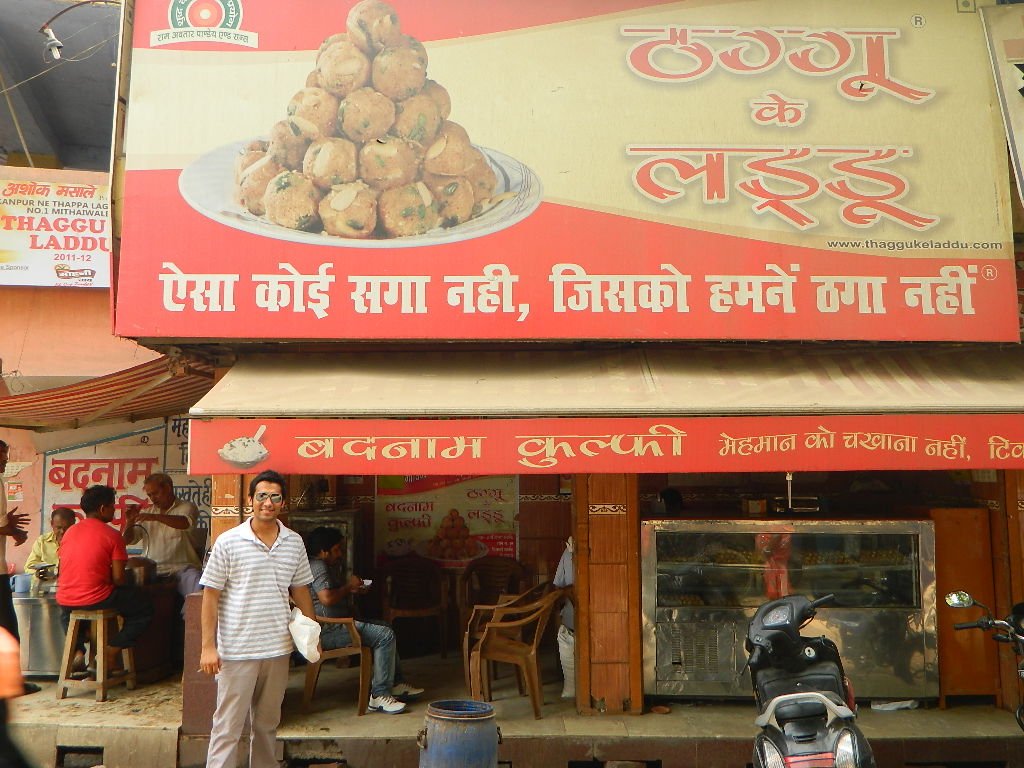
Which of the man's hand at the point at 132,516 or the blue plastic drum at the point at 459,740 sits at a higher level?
the man's hand at the point at 132,516

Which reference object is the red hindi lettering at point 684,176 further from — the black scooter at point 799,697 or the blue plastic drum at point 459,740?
the blue plastic drum at point 459,740

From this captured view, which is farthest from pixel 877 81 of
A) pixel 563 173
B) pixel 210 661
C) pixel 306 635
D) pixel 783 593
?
pixel 210 661

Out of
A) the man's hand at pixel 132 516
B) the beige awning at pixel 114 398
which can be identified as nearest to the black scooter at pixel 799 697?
the beige awning at pixel 114 398

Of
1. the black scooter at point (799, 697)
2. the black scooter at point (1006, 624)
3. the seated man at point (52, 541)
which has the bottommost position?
the black scooter at point (799, 697)

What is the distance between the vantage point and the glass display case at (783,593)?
21.0 ft

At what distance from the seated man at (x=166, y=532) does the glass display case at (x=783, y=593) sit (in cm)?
403

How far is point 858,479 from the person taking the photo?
8.01 meters

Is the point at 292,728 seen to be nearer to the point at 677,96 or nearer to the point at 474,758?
the point at 474,758

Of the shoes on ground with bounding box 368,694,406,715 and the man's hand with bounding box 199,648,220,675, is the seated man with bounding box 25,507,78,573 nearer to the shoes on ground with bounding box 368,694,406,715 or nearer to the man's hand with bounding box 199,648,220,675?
the shoes on ground with bounding box 368,694,406,715

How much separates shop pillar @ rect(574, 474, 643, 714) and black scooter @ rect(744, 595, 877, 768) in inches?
71.5

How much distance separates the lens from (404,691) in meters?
6.44

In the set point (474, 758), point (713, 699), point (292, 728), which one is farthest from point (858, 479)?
point (292, 728)

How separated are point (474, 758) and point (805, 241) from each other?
409 cm

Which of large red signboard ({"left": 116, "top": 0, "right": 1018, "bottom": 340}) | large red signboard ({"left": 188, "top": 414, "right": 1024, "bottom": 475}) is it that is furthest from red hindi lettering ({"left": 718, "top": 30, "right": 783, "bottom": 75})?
large red signboard ({"left": 188, "top": 414, "right": 1024, "bottom": 475})
